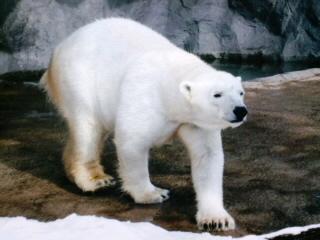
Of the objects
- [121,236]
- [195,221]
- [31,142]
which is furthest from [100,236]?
[31,142]

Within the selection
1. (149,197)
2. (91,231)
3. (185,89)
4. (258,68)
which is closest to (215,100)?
(185,89)

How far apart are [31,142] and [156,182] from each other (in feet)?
4.47

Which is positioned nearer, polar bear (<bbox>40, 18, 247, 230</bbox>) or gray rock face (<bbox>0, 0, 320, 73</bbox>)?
polar bear (<bbox>40, 18, 247, 230</bbox>)

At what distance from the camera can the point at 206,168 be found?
3354 millimetres

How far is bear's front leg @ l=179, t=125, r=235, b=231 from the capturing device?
10.8 feet

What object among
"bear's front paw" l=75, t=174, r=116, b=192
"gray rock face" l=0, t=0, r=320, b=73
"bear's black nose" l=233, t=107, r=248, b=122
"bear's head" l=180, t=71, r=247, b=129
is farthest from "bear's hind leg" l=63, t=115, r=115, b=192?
"gray rock face" l=0, t=0, r=320, b=73

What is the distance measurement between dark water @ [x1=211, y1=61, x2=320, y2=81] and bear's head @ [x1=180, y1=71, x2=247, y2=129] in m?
6.02

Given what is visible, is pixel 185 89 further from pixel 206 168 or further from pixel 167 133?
pixel 206 168

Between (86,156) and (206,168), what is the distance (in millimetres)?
902

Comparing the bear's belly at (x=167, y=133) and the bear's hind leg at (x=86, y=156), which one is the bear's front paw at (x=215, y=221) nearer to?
the bear's belly at (x=167, y=133)

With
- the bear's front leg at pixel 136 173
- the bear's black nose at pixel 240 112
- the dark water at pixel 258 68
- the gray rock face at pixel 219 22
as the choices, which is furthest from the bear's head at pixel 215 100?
the gray rock face at pixel 219 22

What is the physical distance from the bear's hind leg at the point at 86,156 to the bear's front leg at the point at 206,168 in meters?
0.71

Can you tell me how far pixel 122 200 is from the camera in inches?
145

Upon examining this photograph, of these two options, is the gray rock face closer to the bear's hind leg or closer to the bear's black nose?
the bear's hind leg
